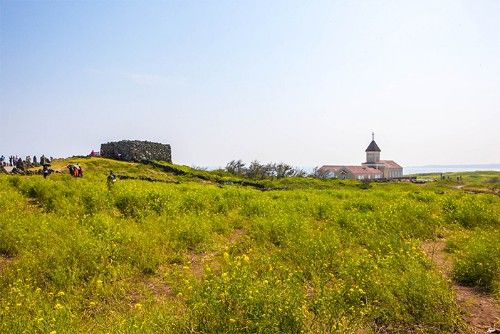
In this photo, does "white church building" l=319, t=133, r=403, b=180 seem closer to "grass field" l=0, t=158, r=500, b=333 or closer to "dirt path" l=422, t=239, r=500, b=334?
"grass field" l=0, t=158, r=500, b=333

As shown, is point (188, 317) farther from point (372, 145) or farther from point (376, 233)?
point (372, 145)

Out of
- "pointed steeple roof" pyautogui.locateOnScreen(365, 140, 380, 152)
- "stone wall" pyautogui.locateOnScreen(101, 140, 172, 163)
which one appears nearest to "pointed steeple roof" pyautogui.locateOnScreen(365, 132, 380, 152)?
"pointed steeple roof" pyautogui.locateOnScreen(365, 140, 380, 152)

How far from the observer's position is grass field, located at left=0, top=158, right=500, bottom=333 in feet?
17.2

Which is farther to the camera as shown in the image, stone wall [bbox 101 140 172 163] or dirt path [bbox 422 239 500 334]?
stone wall [bbox 101 140 172 163]

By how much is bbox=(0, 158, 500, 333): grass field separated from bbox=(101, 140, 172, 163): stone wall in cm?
2952

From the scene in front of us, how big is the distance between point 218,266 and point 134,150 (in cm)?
3889

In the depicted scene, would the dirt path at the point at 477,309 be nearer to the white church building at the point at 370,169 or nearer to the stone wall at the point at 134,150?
the stone wall at the point at 134,150

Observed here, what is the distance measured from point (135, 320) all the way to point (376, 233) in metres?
8.39

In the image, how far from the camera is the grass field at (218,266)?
525 cm

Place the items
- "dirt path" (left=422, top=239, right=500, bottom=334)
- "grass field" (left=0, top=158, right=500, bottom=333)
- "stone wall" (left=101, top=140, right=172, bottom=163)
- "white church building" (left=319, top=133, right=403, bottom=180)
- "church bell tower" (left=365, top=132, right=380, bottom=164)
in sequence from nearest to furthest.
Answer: "grass field" (left=0, top=158, right=500, bottom=333) → "dirt path" (left=422, top=239, right=500, bottom=334) → "stone wall" (left=101, top=140, right=172, bottom=163) → "white church building" (left=319, top=133, right=403, bottom=180) → "church bell tower" (left=365, top=132, right=380, bottom=164)

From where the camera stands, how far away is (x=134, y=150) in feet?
148

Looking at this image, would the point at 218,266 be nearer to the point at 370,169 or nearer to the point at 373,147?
the point at 370,169

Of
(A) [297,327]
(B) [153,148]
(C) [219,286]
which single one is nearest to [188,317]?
(C) [219,286]

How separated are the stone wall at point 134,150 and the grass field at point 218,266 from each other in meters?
29.5
